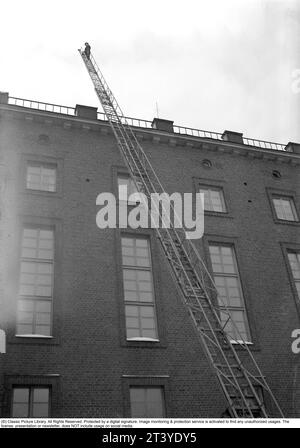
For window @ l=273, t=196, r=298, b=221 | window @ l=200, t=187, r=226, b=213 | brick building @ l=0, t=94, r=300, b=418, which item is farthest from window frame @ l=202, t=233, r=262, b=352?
window @ l=273, t=196, r=298, b=221

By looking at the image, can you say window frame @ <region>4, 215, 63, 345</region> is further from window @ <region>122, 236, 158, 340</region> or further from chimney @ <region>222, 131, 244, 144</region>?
chimney @ <region>222, 131, 244, 144</region>

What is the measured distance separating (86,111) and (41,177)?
373cm

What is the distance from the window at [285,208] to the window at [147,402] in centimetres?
959

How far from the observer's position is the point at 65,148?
64.4 ft

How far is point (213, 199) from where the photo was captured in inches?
831

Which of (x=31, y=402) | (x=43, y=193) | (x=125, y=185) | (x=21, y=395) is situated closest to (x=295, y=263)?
(x=125, y=185)

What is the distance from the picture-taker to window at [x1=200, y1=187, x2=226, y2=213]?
20756 mm

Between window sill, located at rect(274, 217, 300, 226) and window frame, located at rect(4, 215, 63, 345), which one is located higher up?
window sill, located at rect(274, 217, 300, 226)

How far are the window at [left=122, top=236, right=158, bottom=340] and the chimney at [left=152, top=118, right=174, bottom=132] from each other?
18.4ft

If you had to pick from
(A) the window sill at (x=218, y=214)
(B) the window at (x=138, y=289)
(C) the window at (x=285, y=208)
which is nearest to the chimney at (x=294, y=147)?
(C) the window at (x=285, y=208)

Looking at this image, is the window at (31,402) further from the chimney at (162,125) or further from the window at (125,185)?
the chimney at (162,125)

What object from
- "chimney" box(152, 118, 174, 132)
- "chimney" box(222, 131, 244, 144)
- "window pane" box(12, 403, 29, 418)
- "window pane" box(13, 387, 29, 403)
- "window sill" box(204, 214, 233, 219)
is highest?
"chimney" box(222, 131, 244, 144)

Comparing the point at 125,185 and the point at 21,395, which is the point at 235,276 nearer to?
the point at 125,185

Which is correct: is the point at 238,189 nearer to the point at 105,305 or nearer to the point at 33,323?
the point at 105,305
